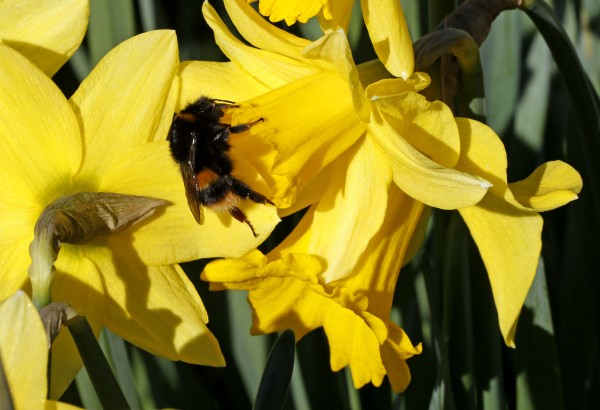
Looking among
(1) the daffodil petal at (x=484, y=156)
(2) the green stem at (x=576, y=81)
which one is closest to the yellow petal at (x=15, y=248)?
(1) the daffodil petal at (x=484, y=156)

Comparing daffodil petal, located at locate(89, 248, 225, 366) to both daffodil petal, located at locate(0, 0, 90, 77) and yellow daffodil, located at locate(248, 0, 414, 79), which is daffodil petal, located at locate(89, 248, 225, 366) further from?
yellow daffodil, located at locate(248, 0, 414, 79)

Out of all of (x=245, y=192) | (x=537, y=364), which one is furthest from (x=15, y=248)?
(x=537, y=364)

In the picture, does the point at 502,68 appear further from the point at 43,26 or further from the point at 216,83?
the point at 43,26

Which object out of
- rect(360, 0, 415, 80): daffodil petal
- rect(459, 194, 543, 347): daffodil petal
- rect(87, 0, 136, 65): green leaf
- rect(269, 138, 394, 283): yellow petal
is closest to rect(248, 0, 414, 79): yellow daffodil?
rect(360, 0, 415, 80): daffodil petal

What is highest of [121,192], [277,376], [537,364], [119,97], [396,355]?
[119,97]

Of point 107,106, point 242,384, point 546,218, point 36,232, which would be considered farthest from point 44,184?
point 546,218

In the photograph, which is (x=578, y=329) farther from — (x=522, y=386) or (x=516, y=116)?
(x=516, y=116)
